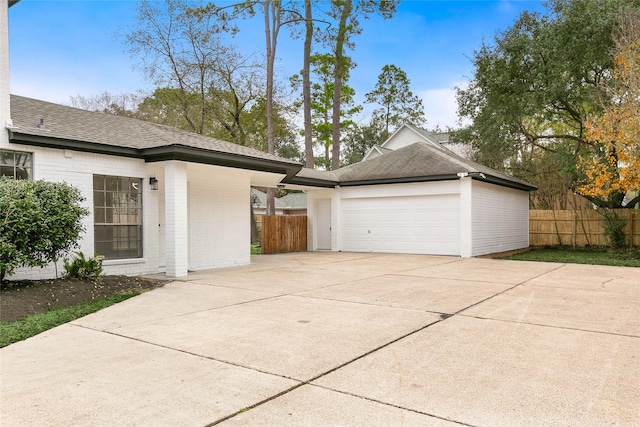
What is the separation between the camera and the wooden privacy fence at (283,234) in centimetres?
1770

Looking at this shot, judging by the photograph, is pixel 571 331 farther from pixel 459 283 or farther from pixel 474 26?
pixel 474 26

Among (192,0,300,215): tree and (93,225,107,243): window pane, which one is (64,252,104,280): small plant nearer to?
(93,225,107,243): window pane

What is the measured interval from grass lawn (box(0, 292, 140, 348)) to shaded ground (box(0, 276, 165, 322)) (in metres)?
Result: 0.20

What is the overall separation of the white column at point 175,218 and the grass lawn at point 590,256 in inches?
439

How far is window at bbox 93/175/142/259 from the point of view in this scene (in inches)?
393

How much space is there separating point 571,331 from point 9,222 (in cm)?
815

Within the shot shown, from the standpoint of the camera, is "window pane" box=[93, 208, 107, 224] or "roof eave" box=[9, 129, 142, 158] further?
"window pane" box=[93, 208, 107, 224]

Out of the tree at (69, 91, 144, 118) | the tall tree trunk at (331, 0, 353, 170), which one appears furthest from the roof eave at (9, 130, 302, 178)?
the tree at (69, 91, 144, 118)

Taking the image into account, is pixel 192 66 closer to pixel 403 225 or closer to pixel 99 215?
pixel 403 225

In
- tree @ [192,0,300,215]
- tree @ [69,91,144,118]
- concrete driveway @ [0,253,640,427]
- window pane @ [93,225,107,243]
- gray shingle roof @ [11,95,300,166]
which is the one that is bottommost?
concrete driveway @ [0,253,640,427]

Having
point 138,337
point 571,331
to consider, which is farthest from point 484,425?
point 138,337

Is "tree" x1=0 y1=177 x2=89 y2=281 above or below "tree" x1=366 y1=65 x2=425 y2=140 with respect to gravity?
below

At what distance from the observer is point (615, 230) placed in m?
17.3

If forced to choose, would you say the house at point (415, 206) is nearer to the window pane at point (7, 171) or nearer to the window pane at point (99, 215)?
the window pane at point (99, 215)
